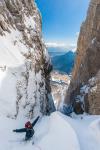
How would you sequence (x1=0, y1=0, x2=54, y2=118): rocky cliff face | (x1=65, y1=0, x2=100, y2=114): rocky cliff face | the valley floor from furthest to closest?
1. (x1=65, y1=0, x2=100, y2=114): rocky cliff face
2. (x1=0, y1=0, x2=54, y2=118): rocky cliff face
3. the valley floor

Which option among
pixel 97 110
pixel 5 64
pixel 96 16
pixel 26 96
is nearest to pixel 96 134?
pixel 26 96

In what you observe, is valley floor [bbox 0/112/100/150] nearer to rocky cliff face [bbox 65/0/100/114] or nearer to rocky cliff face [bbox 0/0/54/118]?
rocky cliff face [bbox 0/0/54/118]

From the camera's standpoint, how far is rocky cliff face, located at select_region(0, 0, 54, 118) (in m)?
27.0

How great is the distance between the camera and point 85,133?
72.8ft

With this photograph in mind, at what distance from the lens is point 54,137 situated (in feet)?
65.6

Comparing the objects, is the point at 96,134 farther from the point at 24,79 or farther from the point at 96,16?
the point at 96,16

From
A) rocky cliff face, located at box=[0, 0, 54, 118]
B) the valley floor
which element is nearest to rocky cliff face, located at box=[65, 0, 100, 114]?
rocky cliff face, located at box=[0, 0, 54, 118]

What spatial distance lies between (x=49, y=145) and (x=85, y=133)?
417 centimetres

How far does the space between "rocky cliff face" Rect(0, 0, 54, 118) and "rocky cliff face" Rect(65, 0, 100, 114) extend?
539 cm

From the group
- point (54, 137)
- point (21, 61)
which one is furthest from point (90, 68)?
point (54, 137)

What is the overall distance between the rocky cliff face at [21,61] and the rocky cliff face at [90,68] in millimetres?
5386

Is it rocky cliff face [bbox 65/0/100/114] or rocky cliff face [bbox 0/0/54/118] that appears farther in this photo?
rocky cliff face [bbox 65/0/100/114]

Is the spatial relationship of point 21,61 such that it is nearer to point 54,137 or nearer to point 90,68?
point 54,137

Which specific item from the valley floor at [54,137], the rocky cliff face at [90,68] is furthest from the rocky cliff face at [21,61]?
the rocky cliff face at [90,68]
